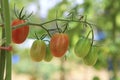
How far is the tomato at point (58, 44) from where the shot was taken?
1080mm

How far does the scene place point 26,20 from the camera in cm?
114

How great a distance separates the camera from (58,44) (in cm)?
109

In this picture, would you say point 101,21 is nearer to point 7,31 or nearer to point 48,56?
point 48,56

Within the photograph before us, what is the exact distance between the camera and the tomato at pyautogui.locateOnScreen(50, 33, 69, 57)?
1080mm

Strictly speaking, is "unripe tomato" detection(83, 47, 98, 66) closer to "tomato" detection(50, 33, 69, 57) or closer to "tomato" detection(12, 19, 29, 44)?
"tomato" detection(50, 33, 69, 57)

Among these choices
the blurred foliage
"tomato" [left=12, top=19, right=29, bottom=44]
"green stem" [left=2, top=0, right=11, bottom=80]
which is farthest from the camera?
the blurred foliage

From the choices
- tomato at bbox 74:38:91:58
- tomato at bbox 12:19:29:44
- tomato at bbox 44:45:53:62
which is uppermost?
tomato at bbox 12:19:29:44

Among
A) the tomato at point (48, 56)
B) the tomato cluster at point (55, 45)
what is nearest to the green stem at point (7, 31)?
the tomato cluster at point (55, 45)

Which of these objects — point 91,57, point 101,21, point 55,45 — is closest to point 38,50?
point 55,45

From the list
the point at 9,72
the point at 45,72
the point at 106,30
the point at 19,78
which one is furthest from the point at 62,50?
the point at 19,78

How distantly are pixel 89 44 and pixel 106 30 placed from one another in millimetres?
1862

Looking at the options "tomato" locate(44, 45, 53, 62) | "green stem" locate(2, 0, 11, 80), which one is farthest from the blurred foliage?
"green stem" locate(2, 0, 11, 80)

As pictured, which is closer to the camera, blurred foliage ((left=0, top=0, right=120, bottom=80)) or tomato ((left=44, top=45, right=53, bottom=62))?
tomato ((left=44, top=45, right=53, bottom=62))

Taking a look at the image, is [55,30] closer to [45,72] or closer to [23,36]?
[23,36]
